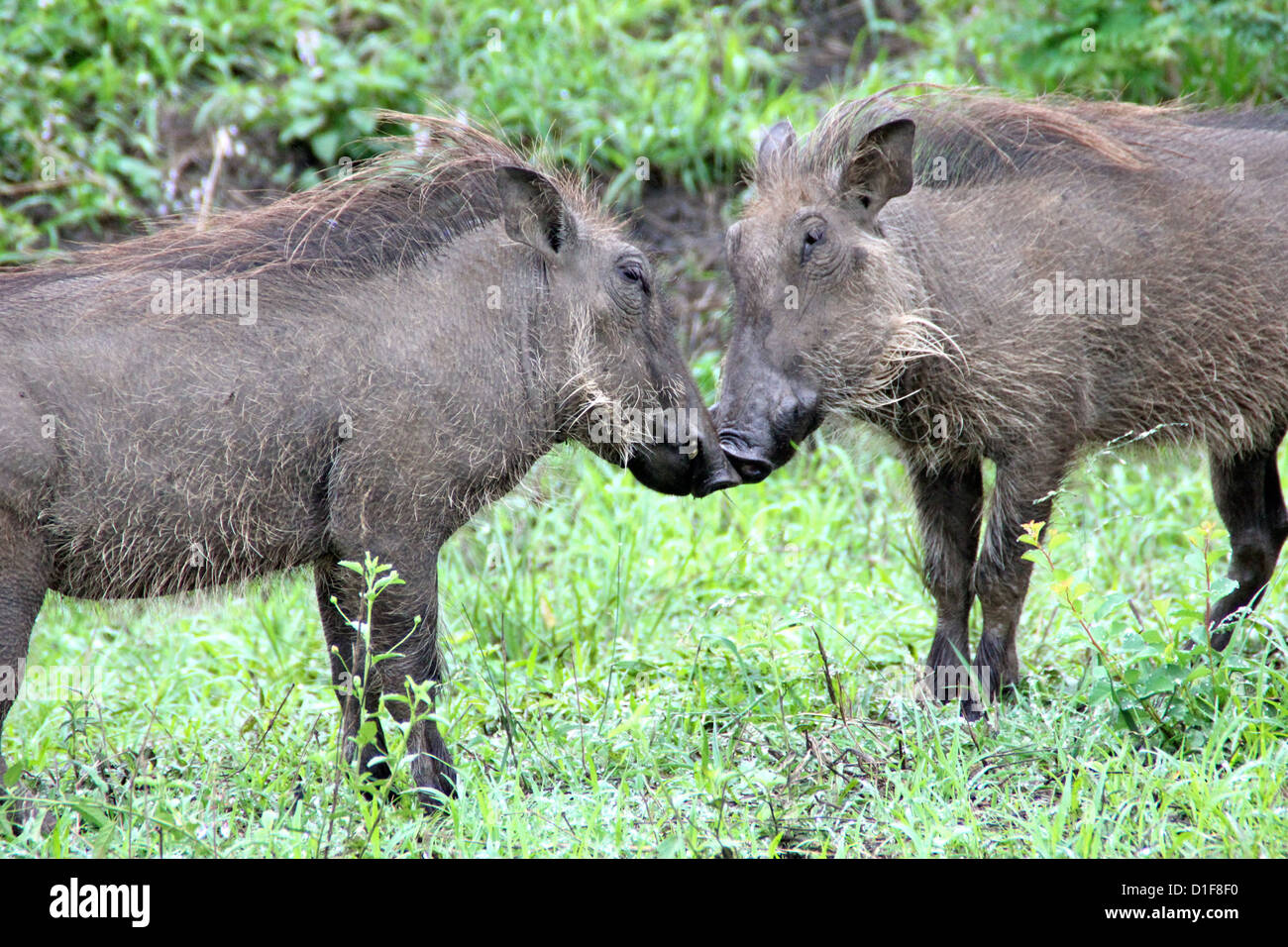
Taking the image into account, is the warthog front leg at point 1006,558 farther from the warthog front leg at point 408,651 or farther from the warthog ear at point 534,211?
the warthog front leg at point 408,651

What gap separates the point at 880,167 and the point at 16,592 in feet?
9.05

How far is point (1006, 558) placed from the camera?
453 centimetres

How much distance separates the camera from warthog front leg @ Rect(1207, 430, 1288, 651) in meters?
5.11

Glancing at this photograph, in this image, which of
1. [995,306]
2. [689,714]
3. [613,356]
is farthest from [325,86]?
[689,714]

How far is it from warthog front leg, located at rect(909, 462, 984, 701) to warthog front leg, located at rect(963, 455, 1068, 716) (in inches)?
8.3

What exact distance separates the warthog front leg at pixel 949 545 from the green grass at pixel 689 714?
0.70ft

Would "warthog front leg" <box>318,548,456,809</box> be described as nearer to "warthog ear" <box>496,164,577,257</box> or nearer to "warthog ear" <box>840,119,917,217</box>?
"warthog ear" <box>496,164,577,257</box>

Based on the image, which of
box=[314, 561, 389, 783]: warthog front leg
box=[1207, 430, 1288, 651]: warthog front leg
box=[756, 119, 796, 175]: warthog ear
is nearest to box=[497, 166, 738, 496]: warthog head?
box=[314, 561, 389, 783]: warthog front leg

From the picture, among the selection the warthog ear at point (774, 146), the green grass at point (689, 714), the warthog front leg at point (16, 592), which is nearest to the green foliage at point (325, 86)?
the green grass at point (689, 714)

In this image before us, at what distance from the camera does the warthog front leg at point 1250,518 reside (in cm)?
511

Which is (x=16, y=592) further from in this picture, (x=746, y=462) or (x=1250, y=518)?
(x=1250, y=518)

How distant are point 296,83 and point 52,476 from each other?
496 centimetres

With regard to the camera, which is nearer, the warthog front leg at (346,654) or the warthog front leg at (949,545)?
the warthog front leg at (346,654)
